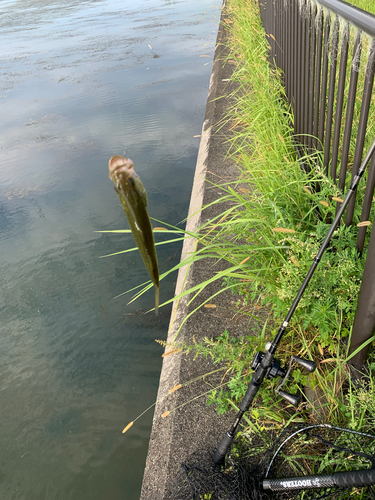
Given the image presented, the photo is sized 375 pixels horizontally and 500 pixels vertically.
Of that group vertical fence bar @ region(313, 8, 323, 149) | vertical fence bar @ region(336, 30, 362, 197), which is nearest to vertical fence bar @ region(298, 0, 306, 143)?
vertical fence bar @ region(313, 8, 323, 149)

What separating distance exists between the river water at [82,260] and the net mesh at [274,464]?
94 centimetres

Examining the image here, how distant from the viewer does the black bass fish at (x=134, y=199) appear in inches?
20.1

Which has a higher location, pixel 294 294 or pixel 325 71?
pixel 325 71

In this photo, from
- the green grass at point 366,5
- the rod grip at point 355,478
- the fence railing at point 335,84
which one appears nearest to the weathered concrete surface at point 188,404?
the rod grip at point 355,478

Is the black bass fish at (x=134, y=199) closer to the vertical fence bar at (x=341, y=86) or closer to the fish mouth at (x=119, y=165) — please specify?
the fish mouth at (x=119, y=165)

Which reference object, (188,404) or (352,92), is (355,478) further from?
(352,92)

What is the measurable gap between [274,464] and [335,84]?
2.43 metres

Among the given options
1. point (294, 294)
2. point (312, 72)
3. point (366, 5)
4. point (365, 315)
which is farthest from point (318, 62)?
point (366, 5)

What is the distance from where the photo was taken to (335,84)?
2.57 m

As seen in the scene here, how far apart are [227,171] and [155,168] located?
180 centimetres

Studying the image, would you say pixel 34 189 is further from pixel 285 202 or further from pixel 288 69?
pixel 285 202

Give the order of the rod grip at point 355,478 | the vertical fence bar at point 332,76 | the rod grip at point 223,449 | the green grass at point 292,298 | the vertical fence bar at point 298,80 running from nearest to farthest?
the rod grip at point 355,478 → the rod grip at point 223,449 → the green grass at point 292,298 → the vertical fence bar at point 332,76 → the vertical fence bar at point 298,80

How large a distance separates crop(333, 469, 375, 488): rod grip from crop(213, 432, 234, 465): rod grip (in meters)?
0.39

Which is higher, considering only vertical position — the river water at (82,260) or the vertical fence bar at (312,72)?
the vertical fence bar at (312,72)
